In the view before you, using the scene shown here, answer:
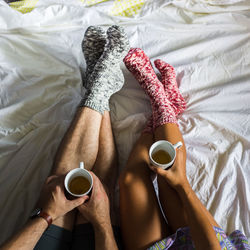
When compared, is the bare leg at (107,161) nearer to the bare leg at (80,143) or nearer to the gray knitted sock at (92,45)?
the bare leg at (80,143)

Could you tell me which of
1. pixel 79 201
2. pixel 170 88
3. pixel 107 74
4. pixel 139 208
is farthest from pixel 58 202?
pixel 170 88

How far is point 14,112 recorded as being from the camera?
91cm

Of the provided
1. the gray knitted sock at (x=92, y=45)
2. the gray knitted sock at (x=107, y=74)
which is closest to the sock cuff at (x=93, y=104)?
the gray knitted sock at (x=107, y=74)

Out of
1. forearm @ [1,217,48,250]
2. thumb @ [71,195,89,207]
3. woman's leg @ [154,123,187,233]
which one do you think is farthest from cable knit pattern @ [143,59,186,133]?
forearm @ [1,217,48,250]

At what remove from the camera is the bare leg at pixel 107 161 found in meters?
0.81

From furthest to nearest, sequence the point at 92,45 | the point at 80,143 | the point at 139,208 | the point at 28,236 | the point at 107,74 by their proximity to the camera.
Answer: the point at 92,45, the point at 107,74, the point at 80,143, the point at 139,208, the point at 28,236

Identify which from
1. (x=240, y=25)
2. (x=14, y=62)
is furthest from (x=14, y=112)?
(x=240, y=25)

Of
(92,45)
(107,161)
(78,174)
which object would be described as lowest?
(107,161)

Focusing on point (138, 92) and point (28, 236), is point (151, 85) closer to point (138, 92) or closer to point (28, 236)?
point (138, 92)

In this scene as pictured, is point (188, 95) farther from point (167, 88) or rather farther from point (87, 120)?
point (87, 120)

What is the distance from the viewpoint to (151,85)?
0.98 metres

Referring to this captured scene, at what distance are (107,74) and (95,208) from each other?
531mm

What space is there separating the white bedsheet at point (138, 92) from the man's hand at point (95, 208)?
23cm

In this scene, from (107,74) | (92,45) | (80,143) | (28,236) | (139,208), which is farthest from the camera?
(92,45)
